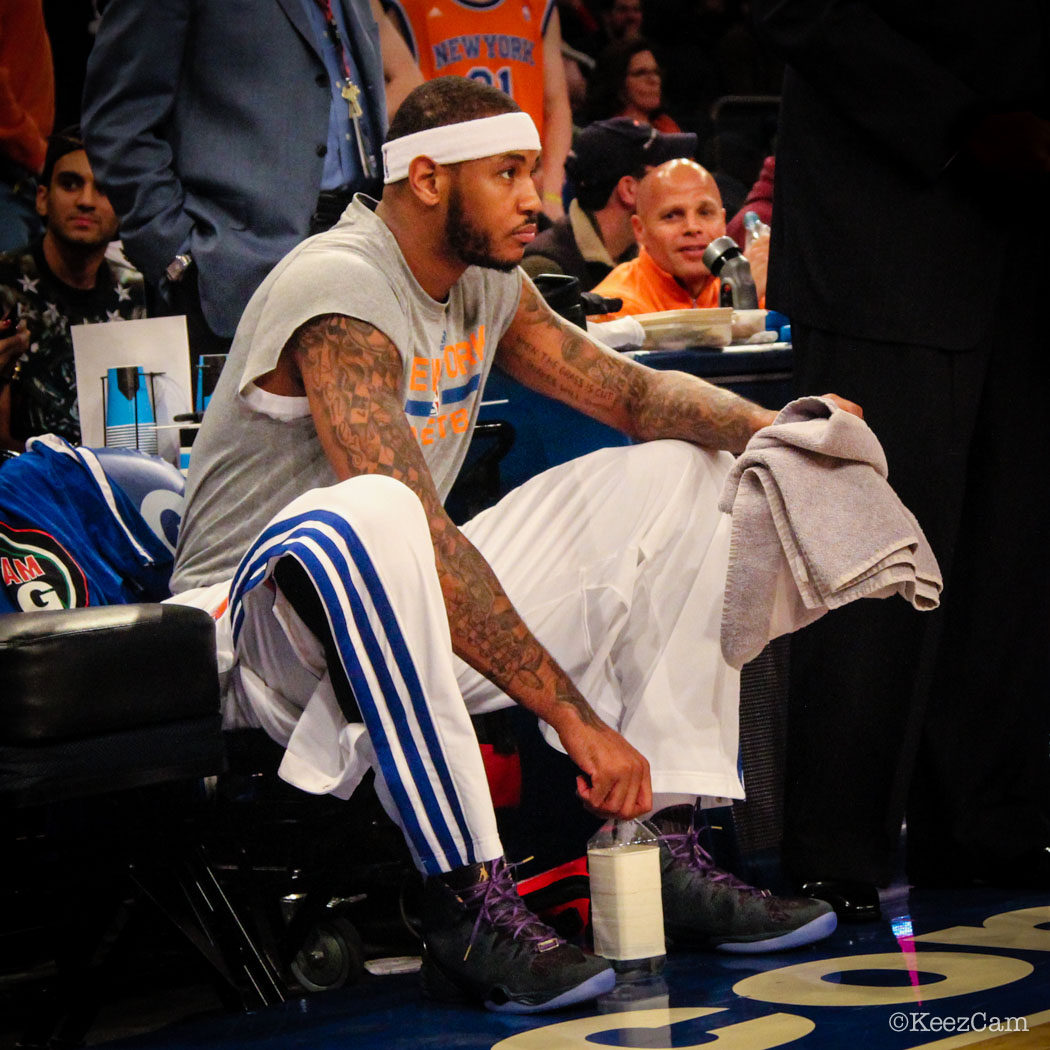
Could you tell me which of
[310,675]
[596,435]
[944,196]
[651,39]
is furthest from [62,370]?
[651,39]

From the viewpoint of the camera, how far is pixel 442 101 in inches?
85.0

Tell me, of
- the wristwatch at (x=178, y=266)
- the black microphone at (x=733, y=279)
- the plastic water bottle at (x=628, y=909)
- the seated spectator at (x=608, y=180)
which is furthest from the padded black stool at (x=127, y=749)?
the seated spectator at (x=608, y=180)

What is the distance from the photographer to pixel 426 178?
2.16 metres

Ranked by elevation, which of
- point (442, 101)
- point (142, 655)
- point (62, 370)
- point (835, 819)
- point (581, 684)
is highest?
point (442, 101)

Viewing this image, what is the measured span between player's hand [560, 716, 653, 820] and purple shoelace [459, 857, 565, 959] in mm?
138

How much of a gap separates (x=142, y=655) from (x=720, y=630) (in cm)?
76

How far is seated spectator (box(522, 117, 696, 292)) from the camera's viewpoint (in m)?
4.87

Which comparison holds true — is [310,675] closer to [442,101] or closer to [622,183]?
[442,101]

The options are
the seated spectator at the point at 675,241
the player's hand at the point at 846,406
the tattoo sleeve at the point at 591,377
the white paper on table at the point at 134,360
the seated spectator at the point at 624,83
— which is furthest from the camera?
the seated spectator at the point at 624,83

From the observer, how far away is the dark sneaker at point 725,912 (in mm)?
1898

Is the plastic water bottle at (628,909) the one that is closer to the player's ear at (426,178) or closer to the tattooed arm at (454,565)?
the tattooed arm at (454,565)

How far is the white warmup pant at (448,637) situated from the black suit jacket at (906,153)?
381 mm

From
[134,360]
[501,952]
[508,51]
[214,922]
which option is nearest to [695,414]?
[501,952]

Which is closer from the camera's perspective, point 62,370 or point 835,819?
point 835,819
